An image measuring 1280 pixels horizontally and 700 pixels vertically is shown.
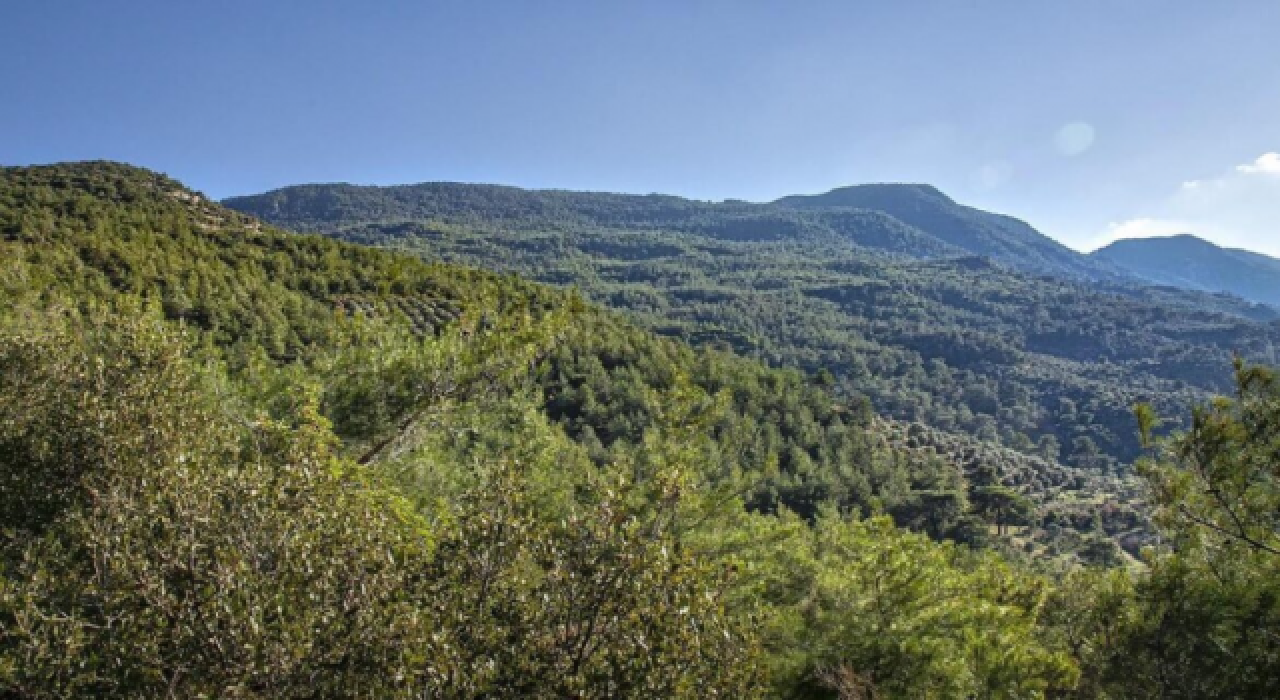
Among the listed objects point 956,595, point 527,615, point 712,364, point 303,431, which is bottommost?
point 712,364

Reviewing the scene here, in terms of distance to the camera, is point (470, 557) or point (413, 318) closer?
point (470, 557)

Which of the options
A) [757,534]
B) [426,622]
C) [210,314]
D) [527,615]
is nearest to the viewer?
[426,622]

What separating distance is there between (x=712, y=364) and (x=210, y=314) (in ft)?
171

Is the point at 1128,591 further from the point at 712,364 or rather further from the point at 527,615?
the point at 712,364

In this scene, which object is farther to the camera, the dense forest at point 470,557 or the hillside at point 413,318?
the hillside at point 413,318

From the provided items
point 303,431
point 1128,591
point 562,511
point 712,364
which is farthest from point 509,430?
point 712,364

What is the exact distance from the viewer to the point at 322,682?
20.4ft

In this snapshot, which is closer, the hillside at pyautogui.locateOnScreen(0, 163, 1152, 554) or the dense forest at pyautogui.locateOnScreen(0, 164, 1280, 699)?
the dense forest at pyautogui.locateOnScreen(0, 164, 1280, 699)

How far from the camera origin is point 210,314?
5162 cm

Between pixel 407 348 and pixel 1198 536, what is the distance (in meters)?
14.9

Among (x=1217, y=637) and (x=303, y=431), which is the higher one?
(x=303, y=431)

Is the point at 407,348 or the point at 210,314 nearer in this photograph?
the point at 407,348

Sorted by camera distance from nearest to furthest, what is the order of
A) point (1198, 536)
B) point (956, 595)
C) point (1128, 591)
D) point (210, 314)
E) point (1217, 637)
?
point (1217, 637), point (1198, 536), point (1128, 591), point (956, 595), point (210, 314)

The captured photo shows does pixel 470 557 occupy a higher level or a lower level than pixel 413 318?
higher
